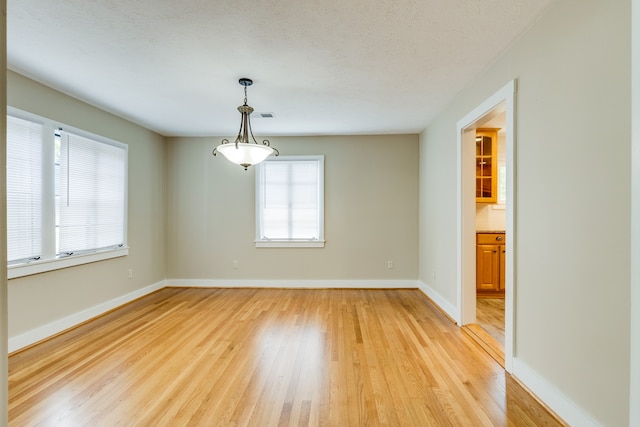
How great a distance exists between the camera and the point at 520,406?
197 centimetres

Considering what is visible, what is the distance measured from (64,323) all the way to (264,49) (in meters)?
3.50

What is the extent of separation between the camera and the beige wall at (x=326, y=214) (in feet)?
16.8

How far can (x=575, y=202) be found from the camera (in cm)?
174

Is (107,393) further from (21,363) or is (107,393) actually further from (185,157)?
(185,157)

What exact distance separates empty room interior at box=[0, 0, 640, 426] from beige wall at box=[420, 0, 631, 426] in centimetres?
1

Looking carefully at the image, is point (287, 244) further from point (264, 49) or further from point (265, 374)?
point (264, 49)

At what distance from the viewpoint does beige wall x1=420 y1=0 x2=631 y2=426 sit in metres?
1.47

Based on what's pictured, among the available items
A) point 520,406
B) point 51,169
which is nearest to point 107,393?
point 51,169

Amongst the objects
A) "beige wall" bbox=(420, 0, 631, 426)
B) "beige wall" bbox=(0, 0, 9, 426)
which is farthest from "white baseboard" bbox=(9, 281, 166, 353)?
"beige wall" bbox=(420, 0, 631, 426)

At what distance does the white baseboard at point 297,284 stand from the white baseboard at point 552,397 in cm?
279

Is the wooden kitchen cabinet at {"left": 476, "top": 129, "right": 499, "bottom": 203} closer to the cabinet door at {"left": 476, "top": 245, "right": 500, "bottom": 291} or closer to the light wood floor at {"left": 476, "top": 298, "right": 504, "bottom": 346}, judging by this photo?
the cabinet door at {"left": 476, "top": 245, "right": 500, "bottom": 291}

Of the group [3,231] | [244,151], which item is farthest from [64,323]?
[3,231]

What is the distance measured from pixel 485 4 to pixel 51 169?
408 cm

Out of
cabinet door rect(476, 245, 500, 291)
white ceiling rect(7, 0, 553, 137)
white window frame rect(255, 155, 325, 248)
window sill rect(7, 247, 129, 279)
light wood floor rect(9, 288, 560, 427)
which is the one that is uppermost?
white ceiling rect(7, 0, 553, 137)
